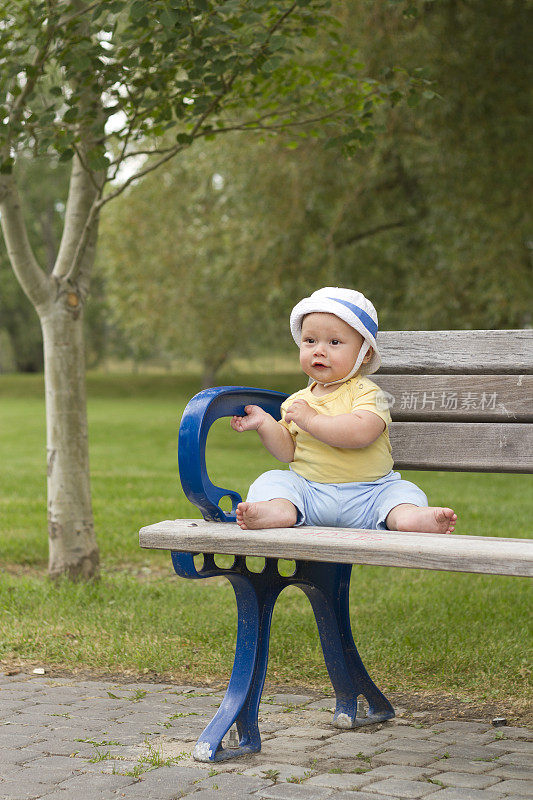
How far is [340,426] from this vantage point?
125 inches

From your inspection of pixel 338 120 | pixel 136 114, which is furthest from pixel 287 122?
pixel 136 114

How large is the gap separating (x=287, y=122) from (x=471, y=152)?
6.33 metres

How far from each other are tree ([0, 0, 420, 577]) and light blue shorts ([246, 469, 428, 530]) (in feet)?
A: 6.91

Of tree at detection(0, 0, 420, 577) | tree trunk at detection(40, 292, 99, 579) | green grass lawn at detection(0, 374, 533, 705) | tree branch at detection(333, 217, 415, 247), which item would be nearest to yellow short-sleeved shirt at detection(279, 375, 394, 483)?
green grass lawn at detection(0, 374, 533, 705)

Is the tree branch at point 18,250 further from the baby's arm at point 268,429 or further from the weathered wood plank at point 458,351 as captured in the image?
the baby's arm at point 268,429

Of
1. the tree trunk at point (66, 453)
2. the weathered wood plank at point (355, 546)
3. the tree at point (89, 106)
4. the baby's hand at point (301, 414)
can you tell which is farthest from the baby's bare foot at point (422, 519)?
the tree trunk at point (66, 453)

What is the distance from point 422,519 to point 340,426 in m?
0.38

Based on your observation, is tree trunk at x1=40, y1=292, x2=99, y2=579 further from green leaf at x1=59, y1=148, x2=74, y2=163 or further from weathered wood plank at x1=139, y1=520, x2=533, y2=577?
weathered wood plank at x1=139, y1=520, x2=533, y2=577

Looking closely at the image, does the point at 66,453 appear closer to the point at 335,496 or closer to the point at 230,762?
the point at 335,496

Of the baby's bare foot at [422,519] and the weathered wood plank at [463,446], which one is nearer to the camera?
the baby's bare foot at [422,519]

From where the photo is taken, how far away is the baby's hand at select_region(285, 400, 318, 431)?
3.21m

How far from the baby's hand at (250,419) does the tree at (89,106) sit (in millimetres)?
1884

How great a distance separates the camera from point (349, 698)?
3.47 m

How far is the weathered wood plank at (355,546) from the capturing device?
8.21ft
